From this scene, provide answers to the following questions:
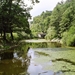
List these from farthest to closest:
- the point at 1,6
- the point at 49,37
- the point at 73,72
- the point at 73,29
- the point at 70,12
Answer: the point at 49,37 → the point at 70,12 → the point at 73,29 → the point at 1,6 → the point at 73,72

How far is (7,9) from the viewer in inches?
1266

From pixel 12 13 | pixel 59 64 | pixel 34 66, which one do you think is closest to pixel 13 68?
pixel 34 66

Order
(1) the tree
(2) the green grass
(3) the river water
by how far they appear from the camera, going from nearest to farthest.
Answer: (3) the river water, (2) the green grass, (1) the tree

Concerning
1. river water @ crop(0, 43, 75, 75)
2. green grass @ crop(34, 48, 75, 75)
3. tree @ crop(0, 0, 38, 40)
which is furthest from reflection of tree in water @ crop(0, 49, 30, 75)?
tree @ crop(0, 0, 38, 40)

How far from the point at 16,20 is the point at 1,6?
4427 millimetres

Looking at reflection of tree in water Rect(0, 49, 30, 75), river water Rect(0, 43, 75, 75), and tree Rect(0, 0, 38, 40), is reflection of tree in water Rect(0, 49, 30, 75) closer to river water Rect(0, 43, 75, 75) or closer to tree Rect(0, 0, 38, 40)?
river water Rect(0, 43, 75, 75)

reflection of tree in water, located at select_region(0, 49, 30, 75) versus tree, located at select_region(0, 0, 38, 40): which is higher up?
tree, located at select_region(0, 0, 38, 40)

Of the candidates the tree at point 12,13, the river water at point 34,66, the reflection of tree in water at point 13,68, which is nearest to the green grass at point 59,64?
the river water at point 34,66

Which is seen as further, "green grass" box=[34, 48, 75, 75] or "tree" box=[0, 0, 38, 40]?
"tree" box=[0, 0, 38, 40]

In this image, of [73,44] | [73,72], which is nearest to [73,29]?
[73,44]

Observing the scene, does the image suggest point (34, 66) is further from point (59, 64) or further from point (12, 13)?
point (12, 13)

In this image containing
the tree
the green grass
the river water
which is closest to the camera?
the river water

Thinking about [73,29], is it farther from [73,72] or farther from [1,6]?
[73,72]

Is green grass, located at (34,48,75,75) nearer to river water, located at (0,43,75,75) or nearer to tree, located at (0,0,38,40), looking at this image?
river water, located at (0,43,75,75)
